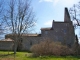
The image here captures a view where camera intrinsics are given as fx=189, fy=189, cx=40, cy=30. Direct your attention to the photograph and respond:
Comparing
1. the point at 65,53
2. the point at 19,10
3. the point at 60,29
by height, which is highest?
the point at 19,10

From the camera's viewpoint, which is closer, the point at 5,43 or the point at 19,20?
the point at 19,20

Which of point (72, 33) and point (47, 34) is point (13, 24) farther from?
point (72, 33)

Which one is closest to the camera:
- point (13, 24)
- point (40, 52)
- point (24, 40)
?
point (40, 52)

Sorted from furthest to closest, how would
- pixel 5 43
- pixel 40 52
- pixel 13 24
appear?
pixel 5 43 → pixel 13 24 → pixel 40 52

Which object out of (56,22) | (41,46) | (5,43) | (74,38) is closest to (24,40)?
(5,43)

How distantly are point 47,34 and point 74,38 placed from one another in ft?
31.0

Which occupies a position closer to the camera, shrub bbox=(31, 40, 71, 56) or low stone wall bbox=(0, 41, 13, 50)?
shrub bbox=(31, 40, 71, 56)

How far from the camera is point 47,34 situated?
66250mm

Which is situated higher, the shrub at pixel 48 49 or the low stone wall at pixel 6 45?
the shrub at pixel 48 49

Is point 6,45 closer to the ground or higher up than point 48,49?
closer to the ground

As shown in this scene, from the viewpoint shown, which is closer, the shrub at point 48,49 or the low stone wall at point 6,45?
the shrub at point 48,49

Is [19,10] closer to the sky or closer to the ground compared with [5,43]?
closer to the sky

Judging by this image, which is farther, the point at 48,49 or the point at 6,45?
the point at 6,45

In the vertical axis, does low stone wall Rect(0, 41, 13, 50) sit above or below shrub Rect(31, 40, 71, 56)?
below
